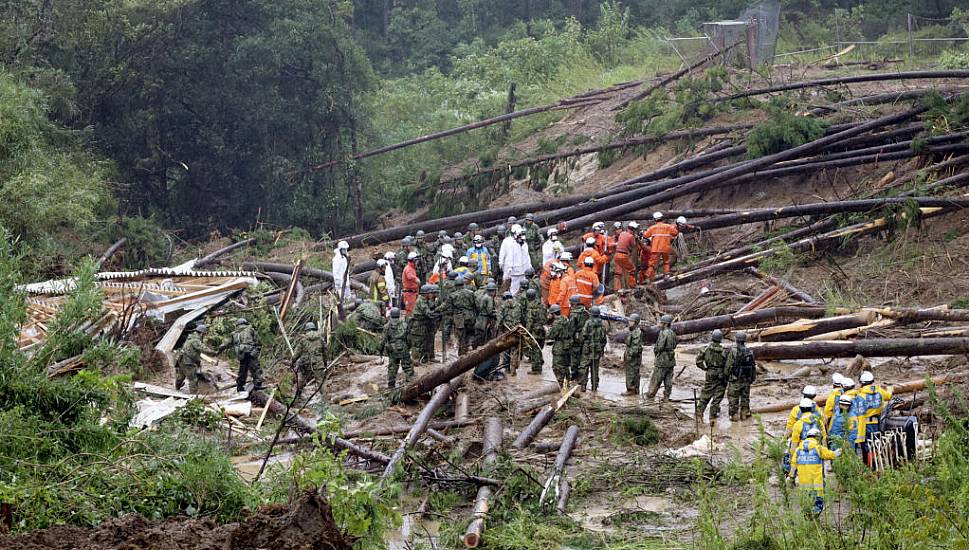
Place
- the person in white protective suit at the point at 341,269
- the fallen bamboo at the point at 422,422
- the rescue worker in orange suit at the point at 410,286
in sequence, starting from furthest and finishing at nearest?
the person in white protective suit at the point at 341,269 → the rescue worker in orange suit at the point at 410,286 → the fallen bamboo at the point at 422,422

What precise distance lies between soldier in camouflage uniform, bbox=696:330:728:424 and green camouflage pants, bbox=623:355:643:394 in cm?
128

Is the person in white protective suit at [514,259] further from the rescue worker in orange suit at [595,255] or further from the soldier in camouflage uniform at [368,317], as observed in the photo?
the soldier in camouflage uniform at [368,317]

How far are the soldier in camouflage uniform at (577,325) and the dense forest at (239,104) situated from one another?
13.9 metres

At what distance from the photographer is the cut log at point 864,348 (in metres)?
16.1

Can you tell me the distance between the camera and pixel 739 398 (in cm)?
1562

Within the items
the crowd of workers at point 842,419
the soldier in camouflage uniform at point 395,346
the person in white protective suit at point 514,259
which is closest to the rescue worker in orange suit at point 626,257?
the person in white protective suit at point 514,259

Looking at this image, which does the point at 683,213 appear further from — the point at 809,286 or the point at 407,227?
the point at 407,227

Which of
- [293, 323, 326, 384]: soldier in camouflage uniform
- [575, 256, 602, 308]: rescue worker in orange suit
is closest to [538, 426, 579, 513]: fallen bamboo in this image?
[575, 256, 602, 308]: rescue worker in orange suit

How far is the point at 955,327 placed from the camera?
17.4m

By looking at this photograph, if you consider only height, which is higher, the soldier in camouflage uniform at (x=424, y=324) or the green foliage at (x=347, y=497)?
the green foliage at (x=347, y=497)

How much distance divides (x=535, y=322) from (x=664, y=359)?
2.34 metres

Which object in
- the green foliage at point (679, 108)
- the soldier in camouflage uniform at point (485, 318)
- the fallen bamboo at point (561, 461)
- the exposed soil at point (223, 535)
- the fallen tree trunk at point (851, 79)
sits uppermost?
the fallen tree trunk at point (851, 79)

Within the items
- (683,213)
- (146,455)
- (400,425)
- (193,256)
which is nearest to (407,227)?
(193,256)

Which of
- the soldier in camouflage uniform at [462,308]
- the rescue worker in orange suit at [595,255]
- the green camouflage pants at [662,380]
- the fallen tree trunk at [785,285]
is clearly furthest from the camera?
the rescue worker in orange suit at [595,255]
